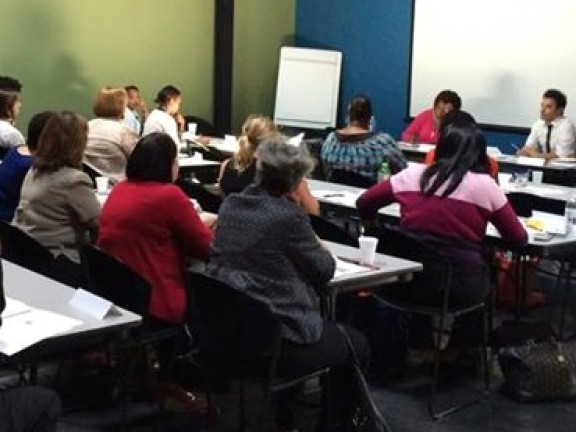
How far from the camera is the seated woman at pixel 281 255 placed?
2.94m

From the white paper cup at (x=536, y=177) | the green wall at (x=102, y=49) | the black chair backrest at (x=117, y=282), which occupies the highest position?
the green wall at (x=102, y=49)

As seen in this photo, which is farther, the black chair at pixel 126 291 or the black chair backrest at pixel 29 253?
the black chair backrest at pixel 29 253

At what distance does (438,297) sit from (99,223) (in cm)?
142

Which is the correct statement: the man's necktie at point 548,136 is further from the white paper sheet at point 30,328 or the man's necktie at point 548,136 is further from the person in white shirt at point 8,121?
the white paper sheet at point 30,328

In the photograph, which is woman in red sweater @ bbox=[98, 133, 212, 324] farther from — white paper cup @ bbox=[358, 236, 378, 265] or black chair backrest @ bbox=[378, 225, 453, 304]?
black chair backrest @ bbox=[378, 225, 453, 304]

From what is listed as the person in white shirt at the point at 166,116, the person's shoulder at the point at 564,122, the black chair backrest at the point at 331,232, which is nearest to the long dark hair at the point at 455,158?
the black chair backrest at the point at 331,232

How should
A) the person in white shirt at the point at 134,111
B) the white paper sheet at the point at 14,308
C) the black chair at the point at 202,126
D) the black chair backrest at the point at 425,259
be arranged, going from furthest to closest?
the black chair at the point at 202,126 < the person in white shirt at the point at 134,111 < the black chair backrest at the point at 425,259 < the white paper sheet at the point at 14,308

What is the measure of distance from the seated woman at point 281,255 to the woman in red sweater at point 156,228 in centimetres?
36

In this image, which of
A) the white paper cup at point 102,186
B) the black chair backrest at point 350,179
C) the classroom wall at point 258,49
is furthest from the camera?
the classroom wall at point 258,49

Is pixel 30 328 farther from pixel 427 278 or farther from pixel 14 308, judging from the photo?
pixel 427 278

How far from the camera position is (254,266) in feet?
9.75

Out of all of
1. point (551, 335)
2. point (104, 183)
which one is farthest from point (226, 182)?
point (551, 335)

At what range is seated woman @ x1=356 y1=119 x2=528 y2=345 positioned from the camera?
12.4 feet

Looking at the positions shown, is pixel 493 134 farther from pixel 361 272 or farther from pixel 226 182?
pixel 361 272
